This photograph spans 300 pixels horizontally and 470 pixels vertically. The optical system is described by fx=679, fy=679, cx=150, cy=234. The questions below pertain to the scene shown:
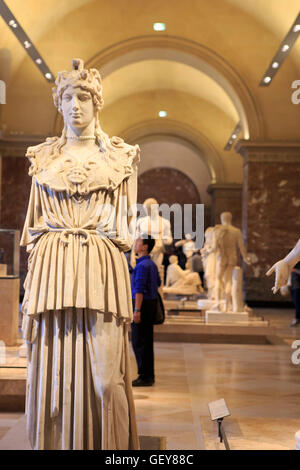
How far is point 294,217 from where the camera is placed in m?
18.7

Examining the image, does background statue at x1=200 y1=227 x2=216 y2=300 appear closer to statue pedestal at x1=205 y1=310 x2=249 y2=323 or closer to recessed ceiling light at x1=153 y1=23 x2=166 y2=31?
statue pedestal at x1=205 y1=310 x2=249 y2=323

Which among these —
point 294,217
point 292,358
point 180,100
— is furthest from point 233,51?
point 292,358

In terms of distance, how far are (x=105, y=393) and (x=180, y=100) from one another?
76.7ft

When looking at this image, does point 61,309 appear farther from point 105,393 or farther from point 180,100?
point 180,100

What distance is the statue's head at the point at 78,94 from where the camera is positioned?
397 centimetres

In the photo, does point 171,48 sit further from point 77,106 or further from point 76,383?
point 76,383

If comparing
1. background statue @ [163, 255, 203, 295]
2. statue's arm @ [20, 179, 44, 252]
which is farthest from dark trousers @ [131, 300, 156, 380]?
background statue @ [163, 255, 203, 295]

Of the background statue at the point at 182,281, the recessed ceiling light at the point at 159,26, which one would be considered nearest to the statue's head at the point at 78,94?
the background statue at the point at 182,281

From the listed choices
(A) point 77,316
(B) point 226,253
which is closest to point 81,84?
(A) point 77,316

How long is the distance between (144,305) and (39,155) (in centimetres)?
381

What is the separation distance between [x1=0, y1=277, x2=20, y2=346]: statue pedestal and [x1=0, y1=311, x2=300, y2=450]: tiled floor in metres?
1.60

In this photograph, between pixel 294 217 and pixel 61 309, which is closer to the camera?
pixel 61 309

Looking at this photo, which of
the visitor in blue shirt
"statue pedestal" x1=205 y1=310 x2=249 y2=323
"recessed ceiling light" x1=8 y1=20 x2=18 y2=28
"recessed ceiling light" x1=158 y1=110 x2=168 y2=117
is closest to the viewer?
the visitor in blue shirt

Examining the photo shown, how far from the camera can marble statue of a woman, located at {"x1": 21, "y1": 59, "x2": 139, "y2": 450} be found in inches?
146
